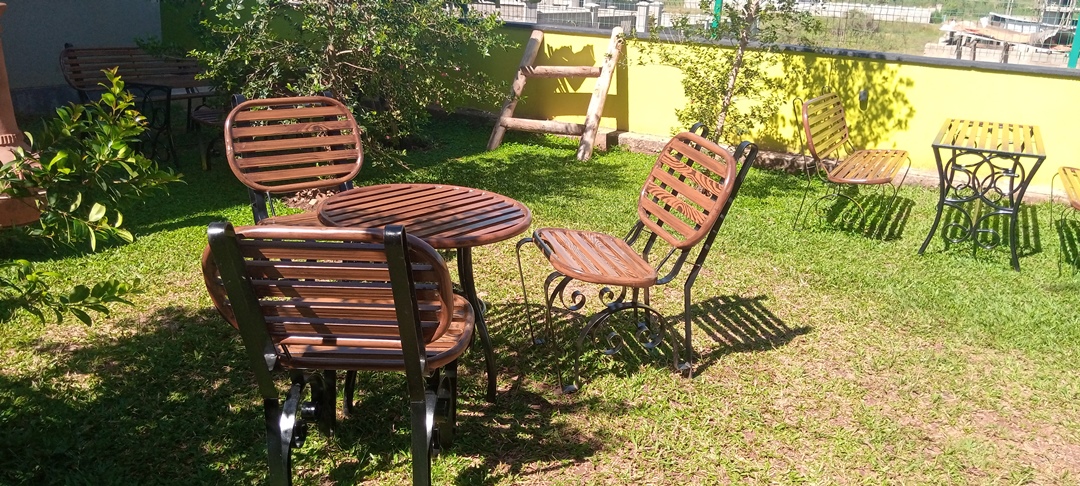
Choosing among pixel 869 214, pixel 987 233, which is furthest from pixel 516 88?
pixel 987 233

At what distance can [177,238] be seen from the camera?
531cm

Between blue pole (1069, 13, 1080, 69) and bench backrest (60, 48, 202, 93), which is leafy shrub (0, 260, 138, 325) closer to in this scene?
bench backrest (60, 48, 202, 93)

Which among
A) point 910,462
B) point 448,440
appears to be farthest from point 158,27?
point 910,462

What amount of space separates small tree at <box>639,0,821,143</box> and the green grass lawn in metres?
2.06

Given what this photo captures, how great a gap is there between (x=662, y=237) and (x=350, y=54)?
3562mm

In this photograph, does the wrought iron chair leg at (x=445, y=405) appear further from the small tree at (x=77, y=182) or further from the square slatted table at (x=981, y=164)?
the square slatted table at (x=981, y=164)

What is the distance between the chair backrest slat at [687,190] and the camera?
3.34 metres

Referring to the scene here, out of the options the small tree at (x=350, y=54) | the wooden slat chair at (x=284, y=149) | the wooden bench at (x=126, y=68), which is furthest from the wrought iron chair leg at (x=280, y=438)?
the wooden bench at (x=126, y=68)

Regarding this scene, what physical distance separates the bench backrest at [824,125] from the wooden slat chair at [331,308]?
390 cm

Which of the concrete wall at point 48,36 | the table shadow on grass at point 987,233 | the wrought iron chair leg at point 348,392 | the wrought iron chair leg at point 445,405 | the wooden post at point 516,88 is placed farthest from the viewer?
the concrete wall at point 48,36

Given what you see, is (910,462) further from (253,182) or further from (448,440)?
(253,182)

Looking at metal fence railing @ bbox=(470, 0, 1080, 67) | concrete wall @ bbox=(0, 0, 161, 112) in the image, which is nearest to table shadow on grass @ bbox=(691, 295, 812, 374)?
metal fence railing @ bbox=(470, 0, 1080, 67)

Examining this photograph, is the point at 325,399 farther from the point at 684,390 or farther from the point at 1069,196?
the point at 1069,196

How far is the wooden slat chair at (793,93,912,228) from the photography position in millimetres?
5617
